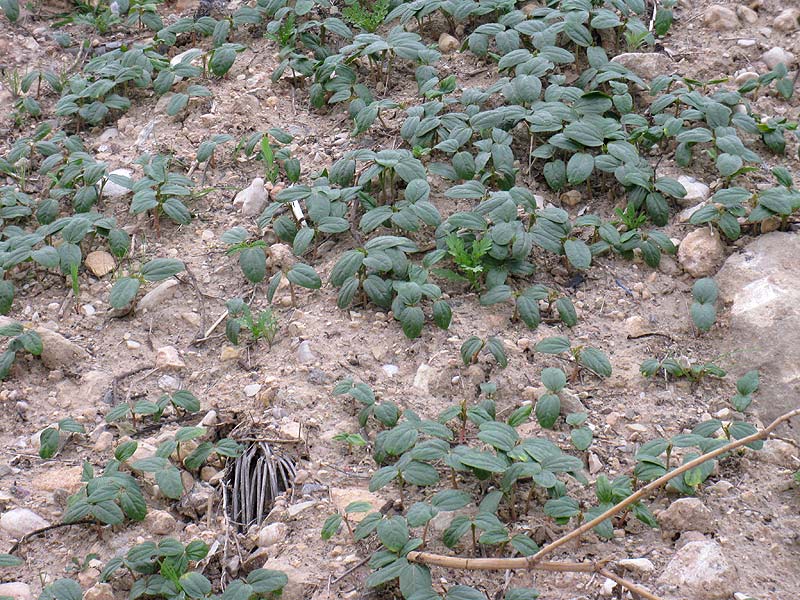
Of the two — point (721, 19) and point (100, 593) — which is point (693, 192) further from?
point (100, 593)

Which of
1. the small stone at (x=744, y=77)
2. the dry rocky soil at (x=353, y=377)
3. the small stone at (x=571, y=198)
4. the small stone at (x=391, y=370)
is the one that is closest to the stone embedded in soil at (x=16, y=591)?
the dry rocky soil at (x=353, y=377)

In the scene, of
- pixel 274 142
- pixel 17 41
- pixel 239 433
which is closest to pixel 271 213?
pixel 274 142

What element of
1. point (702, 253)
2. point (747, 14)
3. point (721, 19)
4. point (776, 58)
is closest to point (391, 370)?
point (702, 253)

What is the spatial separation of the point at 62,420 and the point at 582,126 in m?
2.33

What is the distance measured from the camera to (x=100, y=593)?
2420mm

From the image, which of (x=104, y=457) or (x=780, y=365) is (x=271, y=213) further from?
(x=780, y=365)

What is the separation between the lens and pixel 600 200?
370 cm

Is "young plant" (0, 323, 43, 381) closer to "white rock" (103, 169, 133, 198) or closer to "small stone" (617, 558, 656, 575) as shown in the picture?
"white rock" (103, 169, 133, 198)

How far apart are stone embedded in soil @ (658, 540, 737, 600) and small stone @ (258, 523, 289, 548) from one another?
42.8 inches

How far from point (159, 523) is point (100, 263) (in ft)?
4.50

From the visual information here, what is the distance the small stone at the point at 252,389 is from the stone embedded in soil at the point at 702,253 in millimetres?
1701

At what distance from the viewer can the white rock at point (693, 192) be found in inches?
140

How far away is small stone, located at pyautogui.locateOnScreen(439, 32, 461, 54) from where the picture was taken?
4.40m

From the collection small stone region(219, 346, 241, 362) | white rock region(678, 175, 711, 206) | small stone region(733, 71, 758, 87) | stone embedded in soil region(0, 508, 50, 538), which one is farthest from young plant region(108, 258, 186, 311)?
small stone region(733, 71, 758, 87)
